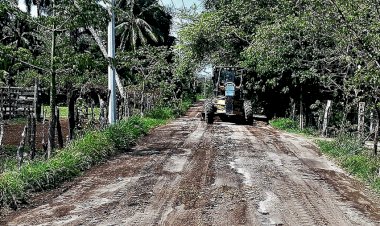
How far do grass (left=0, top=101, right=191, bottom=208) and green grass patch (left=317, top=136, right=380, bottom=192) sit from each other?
5.68 m

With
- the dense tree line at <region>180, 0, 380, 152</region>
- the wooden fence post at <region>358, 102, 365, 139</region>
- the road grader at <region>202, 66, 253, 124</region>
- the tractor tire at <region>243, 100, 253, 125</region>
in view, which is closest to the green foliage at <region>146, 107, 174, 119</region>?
the road grader at <region>202, 66, 253, 124</region>

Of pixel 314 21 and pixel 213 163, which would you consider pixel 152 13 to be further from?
pixel 213 163

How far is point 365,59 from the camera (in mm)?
11039

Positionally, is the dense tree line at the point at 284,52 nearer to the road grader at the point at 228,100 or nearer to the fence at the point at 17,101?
the road grader at the point at 228,100

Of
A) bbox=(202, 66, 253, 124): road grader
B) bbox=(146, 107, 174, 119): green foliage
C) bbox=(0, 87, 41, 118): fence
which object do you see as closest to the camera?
bbox=(202, 66, 253, 124): road grader

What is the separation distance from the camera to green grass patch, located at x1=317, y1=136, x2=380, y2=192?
10563 mm

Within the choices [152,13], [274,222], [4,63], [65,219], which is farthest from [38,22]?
[152,13]

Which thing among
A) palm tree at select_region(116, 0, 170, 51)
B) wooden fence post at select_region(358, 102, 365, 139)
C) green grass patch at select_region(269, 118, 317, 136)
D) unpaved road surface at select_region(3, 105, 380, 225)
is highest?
palm tree at select_region(116, 0, 170, 51)

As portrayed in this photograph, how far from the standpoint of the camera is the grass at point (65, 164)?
8.01 meters

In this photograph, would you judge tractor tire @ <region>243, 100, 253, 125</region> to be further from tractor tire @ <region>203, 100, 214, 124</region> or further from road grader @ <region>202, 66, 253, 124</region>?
tractor tire @ <region>203, 100, 214, 124</region>

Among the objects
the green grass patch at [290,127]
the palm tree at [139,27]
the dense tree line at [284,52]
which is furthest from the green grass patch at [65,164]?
the palm tree at [139,27]

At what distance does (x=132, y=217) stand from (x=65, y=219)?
3.02 feet

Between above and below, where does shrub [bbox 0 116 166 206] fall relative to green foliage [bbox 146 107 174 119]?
below

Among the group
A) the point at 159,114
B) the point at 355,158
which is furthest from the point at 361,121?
the point at 159,114
